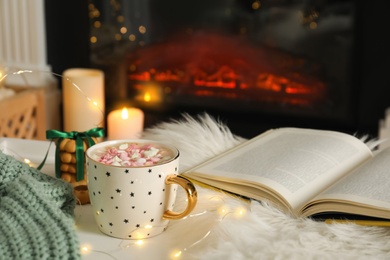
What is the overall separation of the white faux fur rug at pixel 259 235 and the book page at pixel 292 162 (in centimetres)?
4

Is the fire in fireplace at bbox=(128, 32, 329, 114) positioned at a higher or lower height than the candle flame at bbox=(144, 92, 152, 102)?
higher

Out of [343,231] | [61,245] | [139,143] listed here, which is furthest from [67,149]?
[343,231]

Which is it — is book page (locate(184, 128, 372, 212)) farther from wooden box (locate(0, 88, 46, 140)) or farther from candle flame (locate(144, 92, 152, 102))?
candle flame (locate(144, 92, 152, 102))

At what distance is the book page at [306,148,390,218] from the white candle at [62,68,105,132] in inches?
57.1

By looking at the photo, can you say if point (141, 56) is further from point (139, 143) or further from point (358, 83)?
point (139, 143)

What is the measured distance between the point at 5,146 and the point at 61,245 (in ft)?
1.23

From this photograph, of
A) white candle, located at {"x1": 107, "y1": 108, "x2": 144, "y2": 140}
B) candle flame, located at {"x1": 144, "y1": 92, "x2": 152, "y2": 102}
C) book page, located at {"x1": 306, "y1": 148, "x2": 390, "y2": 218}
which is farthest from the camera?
candle flame, located at {"x1": 144, "y1": 92, "x2": 152, "y2": 102}

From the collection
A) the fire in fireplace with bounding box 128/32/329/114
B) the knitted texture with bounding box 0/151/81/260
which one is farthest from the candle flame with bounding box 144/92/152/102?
the knitted texture with bounding box 0/151/81/260

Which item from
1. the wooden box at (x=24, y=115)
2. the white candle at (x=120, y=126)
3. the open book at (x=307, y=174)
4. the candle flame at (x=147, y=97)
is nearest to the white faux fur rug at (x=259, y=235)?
the open book at (x=307, y=174)

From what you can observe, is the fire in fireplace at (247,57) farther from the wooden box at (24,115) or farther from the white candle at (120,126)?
the white candle at (120,126)

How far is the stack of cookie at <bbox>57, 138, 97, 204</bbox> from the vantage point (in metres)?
0.78

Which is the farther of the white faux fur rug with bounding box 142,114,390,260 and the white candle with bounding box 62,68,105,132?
the white candle with bounding box 62,68,105,132

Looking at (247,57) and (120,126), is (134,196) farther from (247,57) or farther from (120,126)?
(247,57)

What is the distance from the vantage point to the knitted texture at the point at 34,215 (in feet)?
1.94
